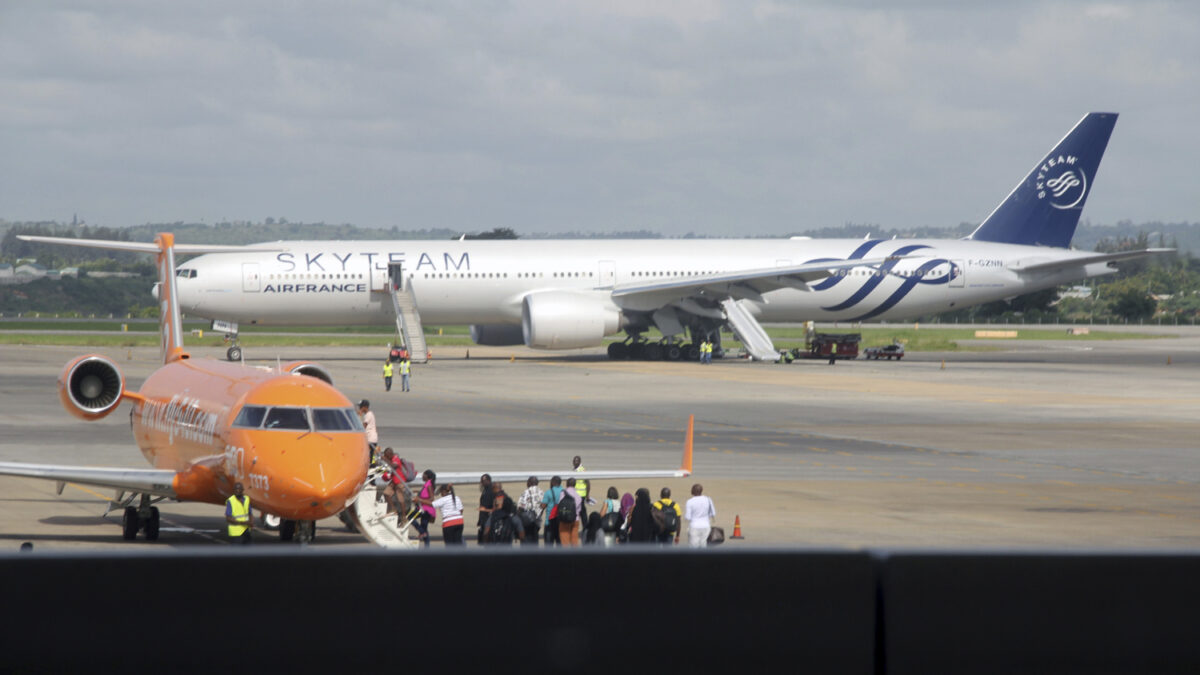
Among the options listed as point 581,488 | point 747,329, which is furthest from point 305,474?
point 747,329

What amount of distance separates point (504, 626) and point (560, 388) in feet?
133

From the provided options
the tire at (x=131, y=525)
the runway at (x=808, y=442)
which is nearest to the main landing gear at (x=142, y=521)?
the tire at (x=131, y=525)

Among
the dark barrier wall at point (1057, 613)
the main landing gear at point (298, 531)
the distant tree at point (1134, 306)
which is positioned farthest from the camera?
the distant tree at point (1134, 306)

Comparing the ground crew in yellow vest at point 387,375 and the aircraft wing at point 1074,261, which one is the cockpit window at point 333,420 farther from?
the aircraft wing at point 1074,261

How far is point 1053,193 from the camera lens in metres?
65.5

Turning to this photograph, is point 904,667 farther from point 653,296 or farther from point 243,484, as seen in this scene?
point 653,296

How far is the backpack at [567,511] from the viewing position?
62.2 feet

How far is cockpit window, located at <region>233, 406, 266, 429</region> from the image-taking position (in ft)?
57.3

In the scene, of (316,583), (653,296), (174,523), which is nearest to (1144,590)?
(316,583)

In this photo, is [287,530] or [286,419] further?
[287,530]

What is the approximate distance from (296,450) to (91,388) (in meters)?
7.82

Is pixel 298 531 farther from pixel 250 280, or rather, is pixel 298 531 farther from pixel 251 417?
pixel 250 280

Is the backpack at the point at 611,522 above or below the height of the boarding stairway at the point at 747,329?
below

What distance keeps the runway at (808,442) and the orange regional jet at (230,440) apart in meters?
1.30
